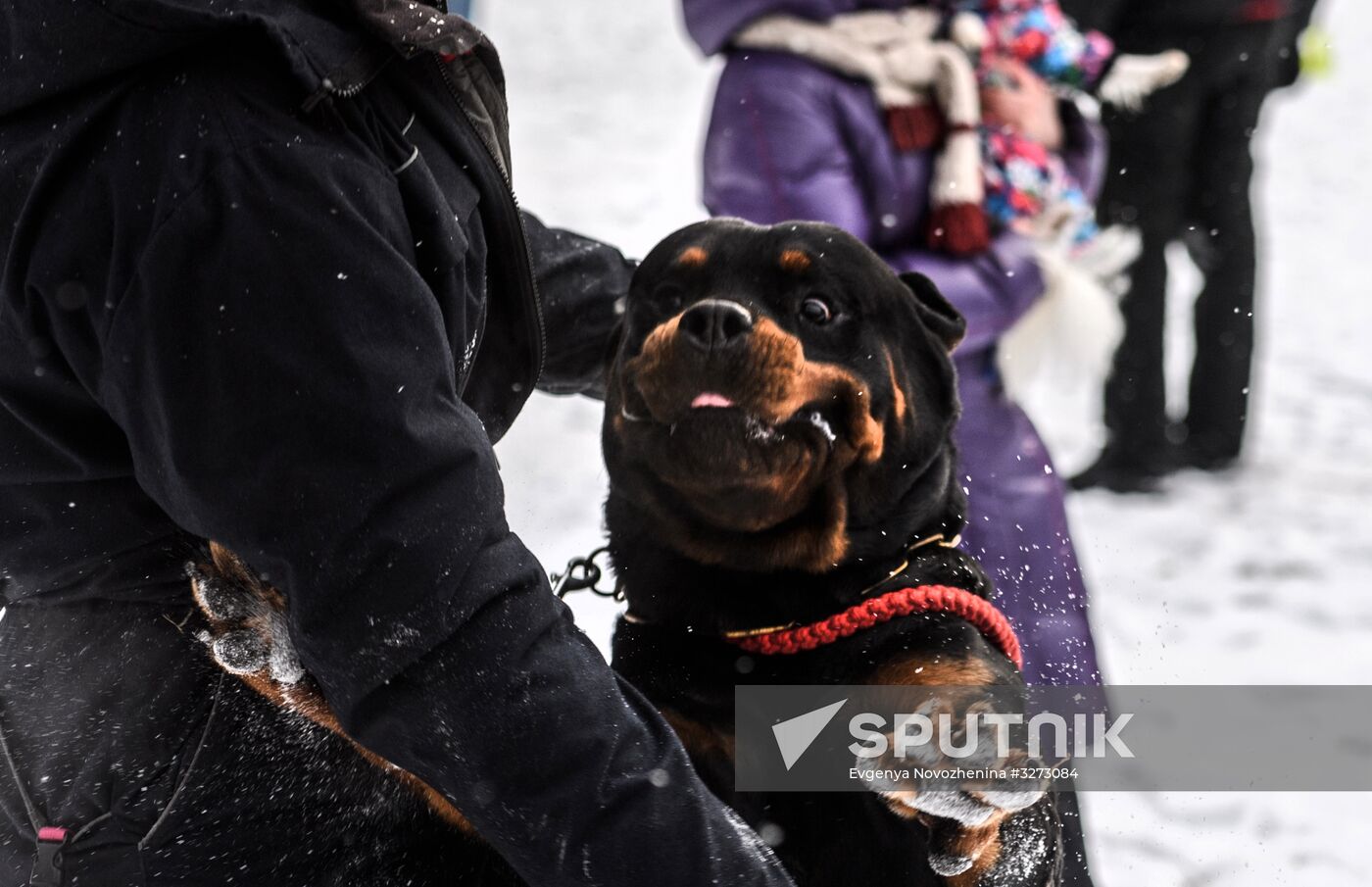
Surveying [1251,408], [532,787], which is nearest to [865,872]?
[532,787]

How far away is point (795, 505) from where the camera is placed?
1552 mm

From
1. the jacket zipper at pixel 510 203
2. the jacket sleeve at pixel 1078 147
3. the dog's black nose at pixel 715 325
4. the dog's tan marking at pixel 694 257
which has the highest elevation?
the jacket zipper at pixel 510 203

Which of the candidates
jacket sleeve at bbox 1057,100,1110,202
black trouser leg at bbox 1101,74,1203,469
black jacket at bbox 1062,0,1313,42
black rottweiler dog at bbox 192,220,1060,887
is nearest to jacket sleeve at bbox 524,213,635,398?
black rottweiler dog at bbox 192,220,1060,887

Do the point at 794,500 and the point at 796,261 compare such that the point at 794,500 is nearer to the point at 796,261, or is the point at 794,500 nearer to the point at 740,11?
the point at 796,261

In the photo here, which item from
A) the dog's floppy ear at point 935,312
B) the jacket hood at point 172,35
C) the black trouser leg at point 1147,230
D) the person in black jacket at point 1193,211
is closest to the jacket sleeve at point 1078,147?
the dog's floppy ear at point 935,312

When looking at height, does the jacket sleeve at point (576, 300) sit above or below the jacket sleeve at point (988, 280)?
above

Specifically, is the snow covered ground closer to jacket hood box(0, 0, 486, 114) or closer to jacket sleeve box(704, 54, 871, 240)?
jacket sleeve box(704, 54, 871, 240)

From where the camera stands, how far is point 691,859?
109cm

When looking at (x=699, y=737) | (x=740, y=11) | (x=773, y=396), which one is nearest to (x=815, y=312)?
(x=773, y=396)

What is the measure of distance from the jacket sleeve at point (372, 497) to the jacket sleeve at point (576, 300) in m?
0.70

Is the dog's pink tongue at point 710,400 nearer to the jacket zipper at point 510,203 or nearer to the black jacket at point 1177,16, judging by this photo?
the jacket zipper at point 510,203

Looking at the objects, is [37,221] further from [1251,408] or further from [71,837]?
[1251,408]

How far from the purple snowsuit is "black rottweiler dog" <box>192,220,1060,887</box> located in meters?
0.43

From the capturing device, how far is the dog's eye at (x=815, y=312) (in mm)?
1570
